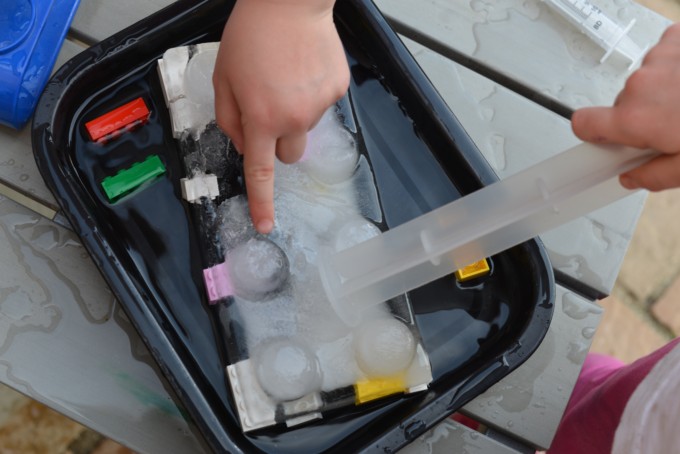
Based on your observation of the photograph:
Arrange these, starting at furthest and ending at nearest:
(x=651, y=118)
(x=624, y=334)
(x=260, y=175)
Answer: (x=624, y=334)
(x=260, y=175)
(x=651, y=118)

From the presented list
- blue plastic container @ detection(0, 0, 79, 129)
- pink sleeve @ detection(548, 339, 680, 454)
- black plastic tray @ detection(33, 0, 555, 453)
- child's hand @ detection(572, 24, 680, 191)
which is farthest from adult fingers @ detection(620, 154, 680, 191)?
blue plastic container @ detection(0, 0, 79, 129)

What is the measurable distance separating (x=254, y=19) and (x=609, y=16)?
448 mm

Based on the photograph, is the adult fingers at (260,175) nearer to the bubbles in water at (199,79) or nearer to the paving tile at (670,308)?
the bubbles in water at (199,79)

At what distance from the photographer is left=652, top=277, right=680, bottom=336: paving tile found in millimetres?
1011

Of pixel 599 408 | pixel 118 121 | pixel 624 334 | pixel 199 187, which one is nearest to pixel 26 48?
pixel 118 121

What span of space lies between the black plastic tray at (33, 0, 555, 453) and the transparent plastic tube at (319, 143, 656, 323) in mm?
81

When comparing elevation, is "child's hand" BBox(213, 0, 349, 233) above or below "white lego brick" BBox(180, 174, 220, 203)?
above

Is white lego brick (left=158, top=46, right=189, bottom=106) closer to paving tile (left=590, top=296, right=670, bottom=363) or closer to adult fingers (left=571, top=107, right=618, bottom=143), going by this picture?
adult fingers (left=571, top=107, right=618, bottom=143)

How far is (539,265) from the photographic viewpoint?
596 mm

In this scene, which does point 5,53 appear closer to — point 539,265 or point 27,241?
point 27,241

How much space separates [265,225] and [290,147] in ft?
0.24

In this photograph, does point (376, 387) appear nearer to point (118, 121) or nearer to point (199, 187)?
point (199, 187)

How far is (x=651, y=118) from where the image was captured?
1.32 feet

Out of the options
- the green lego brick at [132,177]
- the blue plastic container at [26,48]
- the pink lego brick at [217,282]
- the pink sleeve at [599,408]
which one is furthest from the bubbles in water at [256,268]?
the pink sleeve at [599,408]
